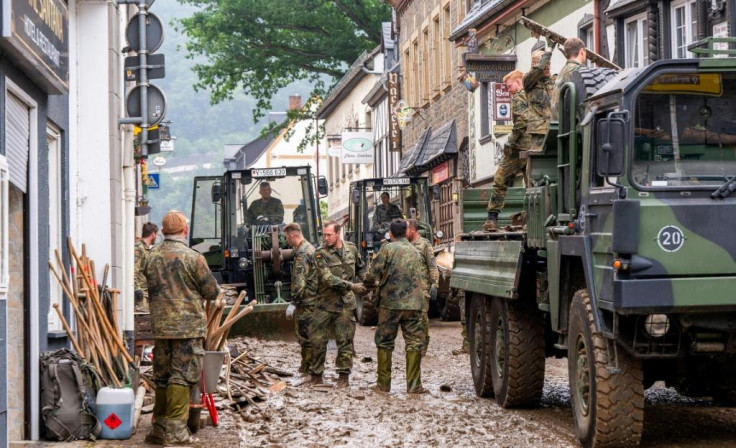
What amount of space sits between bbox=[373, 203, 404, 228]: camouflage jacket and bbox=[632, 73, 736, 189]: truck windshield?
52.8 feet

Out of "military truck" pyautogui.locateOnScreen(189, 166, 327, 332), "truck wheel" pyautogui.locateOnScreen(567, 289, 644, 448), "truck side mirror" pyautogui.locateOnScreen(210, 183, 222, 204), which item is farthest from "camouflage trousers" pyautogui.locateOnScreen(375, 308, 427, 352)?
"truck side mirror" pyautogui.locateOnScreen(210, 183, 222, 204)

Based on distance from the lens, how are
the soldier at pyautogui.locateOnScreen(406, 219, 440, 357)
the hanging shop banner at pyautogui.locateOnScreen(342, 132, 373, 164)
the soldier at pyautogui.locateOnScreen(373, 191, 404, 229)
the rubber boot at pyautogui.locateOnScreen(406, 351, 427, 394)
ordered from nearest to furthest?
the rubber boot at pyautogui.locateOnScreen(406, 351, 427, 394) → the soldier at pyautogui.locateOnScreen(406, 219, 440, 357) → the soldier at pyautogui.locateOnScreen(373, 191, 404, 229) → the hanging shop banner at pyautogui.locateOnScreen(342, 132, 373, 164)

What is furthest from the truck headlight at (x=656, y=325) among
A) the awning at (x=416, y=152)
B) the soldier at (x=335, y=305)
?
the awning at (x=416, y=152)

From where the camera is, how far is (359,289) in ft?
47.1

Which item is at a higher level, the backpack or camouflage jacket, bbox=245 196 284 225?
camouflage jacket, bbox=245 196 284 225

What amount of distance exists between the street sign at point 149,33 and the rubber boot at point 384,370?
170 inches

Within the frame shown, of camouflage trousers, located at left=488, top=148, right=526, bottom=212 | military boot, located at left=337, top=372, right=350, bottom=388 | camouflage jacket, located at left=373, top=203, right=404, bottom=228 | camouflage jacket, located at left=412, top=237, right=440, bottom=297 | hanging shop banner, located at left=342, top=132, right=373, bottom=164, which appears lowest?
military boot, located at left=337, top=372, right=350, bottom=388

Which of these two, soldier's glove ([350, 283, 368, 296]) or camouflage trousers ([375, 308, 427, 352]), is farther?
soldier's glove ([350, 283, 368, 296])

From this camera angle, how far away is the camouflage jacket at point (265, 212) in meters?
22.4

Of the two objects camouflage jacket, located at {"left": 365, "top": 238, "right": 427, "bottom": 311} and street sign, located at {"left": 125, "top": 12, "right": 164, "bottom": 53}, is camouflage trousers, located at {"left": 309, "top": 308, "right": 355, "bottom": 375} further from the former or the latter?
street sign, located at {"left": 125, "top": 12, "right": 164, "bottom": 53}

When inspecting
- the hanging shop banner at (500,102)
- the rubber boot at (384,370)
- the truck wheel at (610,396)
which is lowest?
the rubber boot at (384,370)

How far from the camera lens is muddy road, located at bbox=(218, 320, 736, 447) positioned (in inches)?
393

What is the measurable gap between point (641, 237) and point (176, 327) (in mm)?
3567

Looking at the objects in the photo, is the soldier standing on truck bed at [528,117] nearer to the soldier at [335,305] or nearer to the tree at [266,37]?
the soldier at [335,305]
